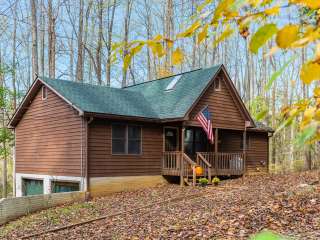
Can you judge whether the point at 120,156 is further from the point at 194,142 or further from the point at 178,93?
the point at 194,142

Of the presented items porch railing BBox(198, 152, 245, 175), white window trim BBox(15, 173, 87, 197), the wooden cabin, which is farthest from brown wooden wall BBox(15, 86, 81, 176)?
porch railing BBox(198, 152, 245, 175)

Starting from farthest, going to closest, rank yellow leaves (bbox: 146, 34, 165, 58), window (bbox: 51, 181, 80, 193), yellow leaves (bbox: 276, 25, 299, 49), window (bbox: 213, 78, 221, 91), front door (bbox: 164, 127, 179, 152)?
window (bbox: 213, 78, 221, 91), front door (bbox: 164, 127, 179, 152), window (bbox: 51, 181, 80, 193), yellow leaves (bbox: 146, 34, 165, 58), yellow leaves (bbox: 276, 25, 299, 49)

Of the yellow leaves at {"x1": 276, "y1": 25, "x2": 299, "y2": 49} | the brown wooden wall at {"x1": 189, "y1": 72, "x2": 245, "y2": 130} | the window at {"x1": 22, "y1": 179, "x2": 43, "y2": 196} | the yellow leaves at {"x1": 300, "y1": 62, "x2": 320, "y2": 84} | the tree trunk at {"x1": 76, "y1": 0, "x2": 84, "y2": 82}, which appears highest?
the tree trunk at {"x1": 76, "y1": 0, "x2": 84, "y2": 82}

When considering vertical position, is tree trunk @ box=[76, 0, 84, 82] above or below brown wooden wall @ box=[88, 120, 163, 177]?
above

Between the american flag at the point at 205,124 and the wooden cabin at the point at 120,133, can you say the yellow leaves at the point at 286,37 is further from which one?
the american flag at the point at 205,124

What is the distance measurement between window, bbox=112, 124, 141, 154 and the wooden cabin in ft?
0.14

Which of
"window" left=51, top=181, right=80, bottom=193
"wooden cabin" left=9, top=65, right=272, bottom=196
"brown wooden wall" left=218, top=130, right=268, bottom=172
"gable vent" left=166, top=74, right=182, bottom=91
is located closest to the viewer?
"wooden cabin" left=9, top=65, right=272, bottom=196

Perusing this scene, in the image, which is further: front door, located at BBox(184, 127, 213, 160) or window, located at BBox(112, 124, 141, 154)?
front door, located at BBox(184, 127, 213, 160)

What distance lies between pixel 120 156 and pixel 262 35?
16148 mm

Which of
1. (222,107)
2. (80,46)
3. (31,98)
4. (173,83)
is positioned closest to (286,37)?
(222,107)

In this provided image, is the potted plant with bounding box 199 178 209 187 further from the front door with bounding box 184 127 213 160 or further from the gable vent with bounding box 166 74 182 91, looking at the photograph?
the gable vent with bounding box 166 74 182 91

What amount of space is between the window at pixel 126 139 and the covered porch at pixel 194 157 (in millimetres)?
1604

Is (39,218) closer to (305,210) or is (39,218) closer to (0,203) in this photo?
(0,203)

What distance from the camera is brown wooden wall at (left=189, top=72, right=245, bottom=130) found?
1895cm
